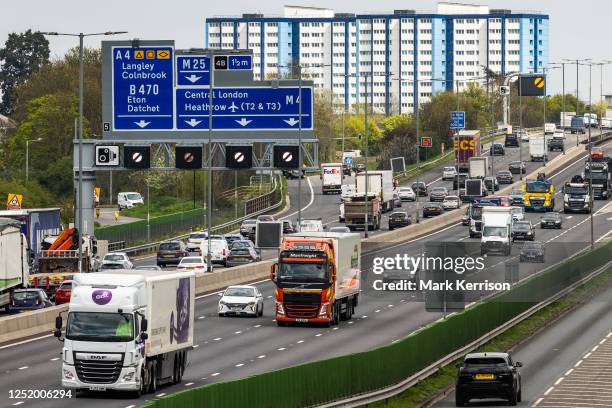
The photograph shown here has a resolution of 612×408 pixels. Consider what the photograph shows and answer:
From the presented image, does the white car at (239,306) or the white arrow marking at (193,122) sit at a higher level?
the white arrow marking at (193,122)

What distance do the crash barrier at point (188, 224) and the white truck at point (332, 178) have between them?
6.81m

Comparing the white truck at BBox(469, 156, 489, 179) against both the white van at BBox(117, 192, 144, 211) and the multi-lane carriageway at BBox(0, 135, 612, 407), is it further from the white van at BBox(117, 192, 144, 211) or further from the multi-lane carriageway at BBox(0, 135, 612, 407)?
the multi-lane carriageway at BBox(0, 135, 612, 407)

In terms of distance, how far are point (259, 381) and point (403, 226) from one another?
300ft

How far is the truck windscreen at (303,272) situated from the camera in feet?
202

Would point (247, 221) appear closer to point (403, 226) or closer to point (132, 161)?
point (403, 226)

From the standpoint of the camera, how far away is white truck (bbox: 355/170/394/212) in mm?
126188

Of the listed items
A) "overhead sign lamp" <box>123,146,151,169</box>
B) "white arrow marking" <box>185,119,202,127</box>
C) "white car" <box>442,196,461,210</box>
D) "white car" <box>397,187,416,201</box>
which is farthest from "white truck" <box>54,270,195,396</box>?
"white car" <box>397,187,416,201</box>

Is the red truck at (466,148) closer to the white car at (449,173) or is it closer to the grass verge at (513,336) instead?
the white car at (449,173)

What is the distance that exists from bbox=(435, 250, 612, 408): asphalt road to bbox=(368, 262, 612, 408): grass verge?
44cm

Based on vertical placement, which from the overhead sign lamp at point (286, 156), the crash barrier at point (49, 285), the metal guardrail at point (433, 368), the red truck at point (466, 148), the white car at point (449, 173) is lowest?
the metal guardrail at point (433, 368)

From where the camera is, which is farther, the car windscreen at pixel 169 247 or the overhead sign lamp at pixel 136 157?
the car windscreen at pixel 169 247

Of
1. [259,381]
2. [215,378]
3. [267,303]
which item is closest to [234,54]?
[267,303]

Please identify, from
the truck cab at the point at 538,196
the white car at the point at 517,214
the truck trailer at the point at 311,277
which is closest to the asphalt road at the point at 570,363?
the truck trailer at the point at 311,277

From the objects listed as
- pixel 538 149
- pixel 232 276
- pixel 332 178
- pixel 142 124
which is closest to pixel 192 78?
pixel 142 124
